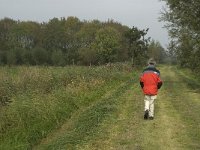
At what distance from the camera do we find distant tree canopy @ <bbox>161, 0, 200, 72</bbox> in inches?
1059

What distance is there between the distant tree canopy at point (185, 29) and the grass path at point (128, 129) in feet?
32.1

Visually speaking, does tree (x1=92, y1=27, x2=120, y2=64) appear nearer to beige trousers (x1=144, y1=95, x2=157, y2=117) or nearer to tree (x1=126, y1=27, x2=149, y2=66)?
tree (x1=126, y1=27, x2=149, y2=66)

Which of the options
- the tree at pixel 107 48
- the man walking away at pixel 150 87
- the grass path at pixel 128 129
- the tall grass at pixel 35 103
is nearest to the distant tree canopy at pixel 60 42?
the tree at pixel 107 48

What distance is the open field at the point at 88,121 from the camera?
10977 millimetres

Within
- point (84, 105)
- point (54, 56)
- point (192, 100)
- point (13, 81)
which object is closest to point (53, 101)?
point (84, 105)

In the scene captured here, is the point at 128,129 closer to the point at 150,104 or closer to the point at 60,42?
the point at 150,104

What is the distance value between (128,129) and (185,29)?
17.3 meters

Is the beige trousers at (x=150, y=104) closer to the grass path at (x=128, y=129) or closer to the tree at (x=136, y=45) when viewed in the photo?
the grass path at (x=128, y=129)

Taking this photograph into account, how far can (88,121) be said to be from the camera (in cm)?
1377

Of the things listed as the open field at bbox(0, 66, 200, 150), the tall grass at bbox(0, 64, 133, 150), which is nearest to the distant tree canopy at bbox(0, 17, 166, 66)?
the tall grass at bbox(0, 64, 133, 150)

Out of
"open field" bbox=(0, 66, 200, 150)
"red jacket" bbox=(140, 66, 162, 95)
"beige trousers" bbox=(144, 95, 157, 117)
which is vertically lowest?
"open field" bbox=(0, 66, 200, 150)

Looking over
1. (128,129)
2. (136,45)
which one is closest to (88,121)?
(128,129)

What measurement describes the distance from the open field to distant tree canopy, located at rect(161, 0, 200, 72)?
23.4 feet

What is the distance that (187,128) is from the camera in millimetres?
12758
